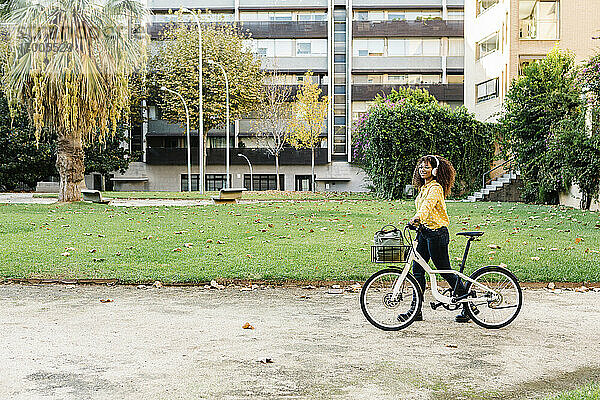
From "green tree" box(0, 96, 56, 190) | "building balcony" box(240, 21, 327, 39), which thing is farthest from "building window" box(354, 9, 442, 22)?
"green tree" box(0, 96, 56, 190)

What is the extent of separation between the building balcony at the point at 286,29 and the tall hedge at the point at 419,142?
92.4 feet

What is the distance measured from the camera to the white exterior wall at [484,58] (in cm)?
3931

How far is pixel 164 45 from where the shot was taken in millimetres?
55219

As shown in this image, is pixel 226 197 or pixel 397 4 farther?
pixel 397 4

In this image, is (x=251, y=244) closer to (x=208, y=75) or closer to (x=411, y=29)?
(x=208, y=75)

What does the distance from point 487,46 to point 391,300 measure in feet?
125

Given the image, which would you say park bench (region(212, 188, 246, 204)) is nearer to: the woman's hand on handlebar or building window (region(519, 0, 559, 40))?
building window (region(519, 0, 559, 40))

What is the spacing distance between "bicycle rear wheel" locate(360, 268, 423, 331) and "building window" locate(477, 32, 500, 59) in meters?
35.7

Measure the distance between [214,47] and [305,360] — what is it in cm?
4733

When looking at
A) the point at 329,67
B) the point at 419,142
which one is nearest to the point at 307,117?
the point at 329,67

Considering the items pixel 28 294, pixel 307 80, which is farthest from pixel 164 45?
pixel 28 294

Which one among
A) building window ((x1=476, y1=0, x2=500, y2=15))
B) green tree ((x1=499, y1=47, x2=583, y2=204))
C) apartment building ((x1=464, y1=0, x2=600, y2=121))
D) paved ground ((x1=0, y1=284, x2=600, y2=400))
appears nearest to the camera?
paved ground ((x1=0, y1=284, x2=600, y2=400))

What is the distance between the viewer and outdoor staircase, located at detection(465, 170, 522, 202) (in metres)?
32.1

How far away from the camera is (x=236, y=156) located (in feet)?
194
